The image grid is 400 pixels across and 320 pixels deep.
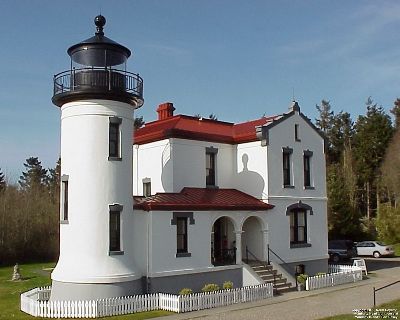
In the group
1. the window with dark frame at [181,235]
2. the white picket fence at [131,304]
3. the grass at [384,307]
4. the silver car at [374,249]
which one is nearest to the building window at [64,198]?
the white picket fence at [131,304]

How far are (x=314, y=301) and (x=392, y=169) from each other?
33995 millimetres

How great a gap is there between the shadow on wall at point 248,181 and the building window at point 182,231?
4.96 m

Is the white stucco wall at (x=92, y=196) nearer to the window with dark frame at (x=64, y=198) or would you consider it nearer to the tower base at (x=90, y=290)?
the tower base at (x=90, y=290)

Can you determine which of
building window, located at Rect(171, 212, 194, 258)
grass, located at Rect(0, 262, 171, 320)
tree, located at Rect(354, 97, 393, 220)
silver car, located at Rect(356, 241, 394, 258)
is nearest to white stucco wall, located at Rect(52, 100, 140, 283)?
grass, located at Rect(0, 262, 171, 320)

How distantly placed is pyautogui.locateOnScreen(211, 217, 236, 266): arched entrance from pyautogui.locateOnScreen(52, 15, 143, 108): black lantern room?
8.24 metres

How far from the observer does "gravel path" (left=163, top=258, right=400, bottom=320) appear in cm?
1673

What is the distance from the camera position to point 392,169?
163 feet

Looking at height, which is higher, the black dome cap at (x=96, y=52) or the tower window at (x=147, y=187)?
the black dome cap at (x=96, y=52)

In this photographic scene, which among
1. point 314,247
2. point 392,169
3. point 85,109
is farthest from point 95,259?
point 392,169

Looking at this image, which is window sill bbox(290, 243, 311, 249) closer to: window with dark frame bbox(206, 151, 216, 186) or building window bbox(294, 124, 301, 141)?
window with dark frame bbox(206, 151, 216, 186)

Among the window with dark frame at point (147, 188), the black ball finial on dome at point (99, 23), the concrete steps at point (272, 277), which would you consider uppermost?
the black ball finial on dome at point (99, 23)

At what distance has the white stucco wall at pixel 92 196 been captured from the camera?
1798cm

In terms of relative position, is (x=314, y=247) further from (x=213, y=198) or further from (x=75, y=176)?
(x=75, y=176)

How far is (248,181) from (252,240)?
9.32 ft
